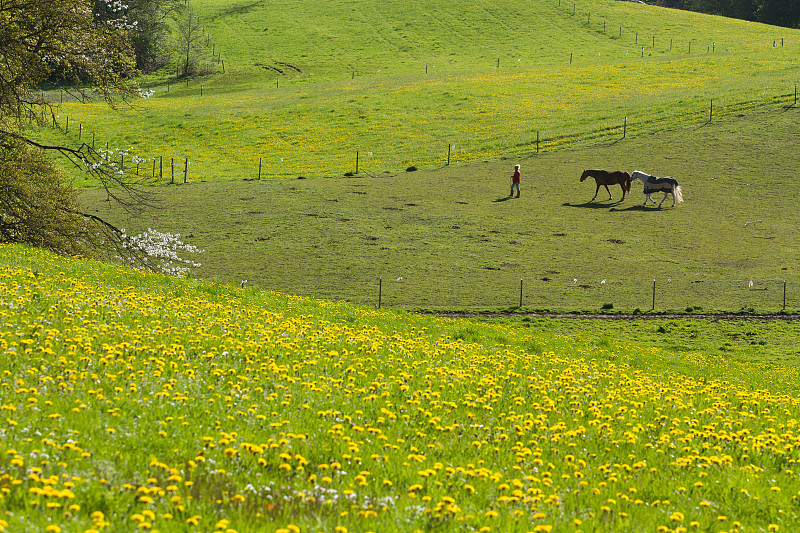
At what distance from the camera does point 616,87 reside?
8038 cm

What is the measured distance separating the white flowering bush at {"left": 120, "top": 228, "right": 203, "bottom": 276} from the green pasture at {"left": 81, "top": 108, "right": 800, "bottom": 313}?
900mm

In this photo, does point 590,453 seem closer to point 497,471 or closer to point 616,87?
point 497,471

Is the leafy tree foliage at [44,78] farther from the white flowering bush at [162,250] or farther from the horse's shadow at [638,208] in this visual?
the horse's shadow at [638,208]

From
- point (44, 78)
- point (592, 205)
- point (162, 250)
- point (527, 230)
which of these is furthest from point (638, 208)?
point (44, 78)

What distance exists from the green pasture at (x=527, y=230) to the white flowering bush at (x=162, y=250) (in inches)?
35.4

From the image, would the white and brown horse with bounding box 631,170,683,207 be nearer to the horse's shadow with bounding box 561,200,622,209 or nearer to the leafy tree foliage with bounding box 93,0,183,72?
the horse's shadow with bounding box 561,200,622,209

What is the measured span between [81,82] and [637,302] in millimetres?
23746

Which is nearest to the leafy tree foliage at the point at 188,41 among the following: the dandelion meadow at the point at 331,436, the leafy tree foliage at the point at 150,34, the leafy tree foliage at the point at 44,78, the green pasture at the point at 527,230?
the leafy tree foliage at the point at 150,34

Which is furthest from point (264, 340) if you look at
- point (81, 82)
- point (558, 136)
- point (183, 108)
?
point (183, 108)

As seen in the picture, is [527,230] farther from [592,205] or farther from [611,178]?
[611,178]

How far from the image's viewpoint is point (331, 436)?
7.91m

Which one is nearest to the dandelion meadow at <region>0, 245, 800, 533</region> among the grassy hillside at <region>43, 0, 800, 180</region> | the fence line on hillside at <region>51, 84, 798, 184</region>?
the fence line on hillside at <region>51, 84, 798, 184</region>

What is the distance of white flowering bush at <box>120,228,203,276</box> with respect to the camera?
34469mm

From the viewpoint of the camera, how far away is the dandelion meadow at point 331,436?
6.05 m
